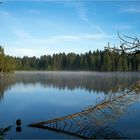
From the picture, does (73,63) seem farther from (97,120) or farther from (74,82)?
(97,120)

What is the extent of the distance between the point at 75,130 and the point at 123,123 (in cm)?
316

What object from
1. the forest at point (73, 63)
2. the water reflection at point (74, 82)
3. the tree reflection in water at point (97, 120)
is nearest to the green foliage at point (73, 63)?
the forest at point (73, 63)

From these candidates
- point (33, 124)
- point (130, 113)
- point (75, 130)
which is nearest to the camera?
point (75, 130)

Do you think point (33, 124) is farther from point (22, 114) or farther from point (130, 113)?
point (130, 113)

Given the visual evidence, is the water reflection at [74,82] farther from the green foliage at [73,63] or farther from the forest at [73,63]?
the green foliage at [73,63]

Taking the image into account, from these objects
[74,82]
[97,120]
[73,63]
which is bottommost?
[74,82]

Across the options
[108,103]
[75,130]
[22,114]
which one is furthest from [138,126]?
[22,114]

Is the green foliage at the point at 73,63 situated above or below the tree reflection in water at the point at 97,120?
above

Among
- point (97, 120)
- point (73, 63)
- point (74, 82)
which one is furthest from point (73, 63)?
point (97, 120)

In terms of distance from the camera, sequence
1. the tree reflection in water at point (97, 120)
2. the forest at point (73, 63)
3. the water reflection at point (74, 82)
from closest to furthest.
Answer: the tree reflection in water at point (97, 120)
the water reflection at point (74, 82)
the forest at point (73, 63)

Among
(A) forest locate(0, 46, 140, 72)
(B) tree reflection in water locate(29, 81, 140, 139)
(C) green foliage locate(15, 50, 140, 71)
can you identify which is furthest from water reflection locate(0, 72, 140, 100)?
(C) green foliage locate(15, 50, 140, 71)

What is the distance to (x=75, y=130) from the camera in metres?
14.7

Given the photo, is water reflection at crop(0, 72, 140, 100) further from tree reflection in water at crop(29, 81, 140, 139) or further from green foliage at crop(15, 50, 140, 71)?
green foliage at crop(15, 50, 140, 71)

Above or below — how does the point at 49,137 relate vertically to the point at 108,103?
below
